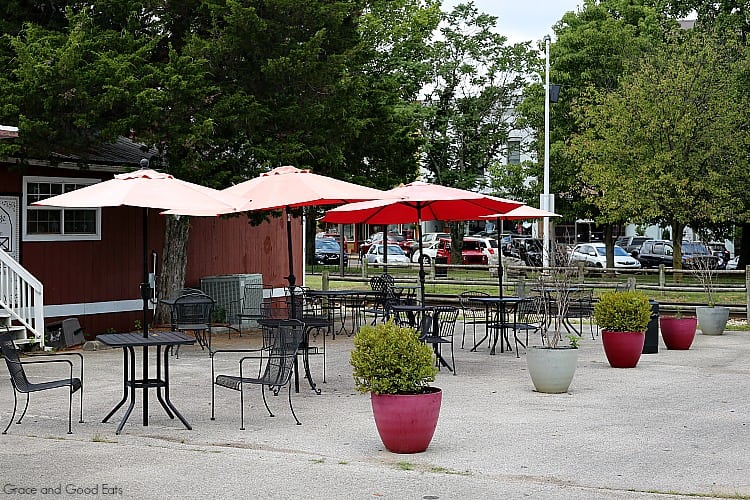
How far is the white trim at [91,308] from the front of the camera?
1720 cm

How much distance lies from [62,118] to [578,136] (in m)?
23.6

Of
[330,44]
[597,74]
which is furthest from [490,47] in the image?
[330,44]

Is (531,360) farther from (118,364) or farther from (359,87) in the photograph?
(359,87)

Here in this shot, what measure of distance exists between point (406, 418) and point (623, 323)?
6446 mm

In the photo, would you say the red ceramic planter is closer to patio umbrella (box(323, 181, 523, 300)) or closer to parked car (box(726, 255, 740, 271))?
patio umbrella (box(323, 181, 523, 300))

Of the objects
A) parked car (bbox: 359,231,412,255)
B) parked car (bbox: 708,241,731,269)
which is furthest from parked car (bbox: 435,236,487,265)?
parked car (bbox: 708,241,731,269)

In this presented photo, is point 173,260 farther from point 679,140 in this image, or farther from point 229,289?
point 679,140

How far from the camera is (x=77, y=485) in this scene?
723cm

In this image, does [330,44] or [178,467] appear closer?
[178,467]

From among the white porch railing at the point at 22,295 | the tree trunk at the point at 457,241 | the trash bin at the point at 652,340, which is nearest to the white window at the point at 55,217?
the white porch railing at the point at 22,295

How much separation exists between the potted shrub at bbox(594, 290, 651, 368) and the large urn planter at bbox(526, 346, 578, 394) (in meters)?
2.14

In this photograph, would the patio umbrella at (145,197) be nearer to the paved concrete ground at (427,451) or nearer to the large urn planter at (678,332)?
the paved concrete ground at (427,451)

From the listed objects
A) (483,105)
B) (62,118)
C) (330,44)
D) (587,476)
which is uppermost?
(483,105)

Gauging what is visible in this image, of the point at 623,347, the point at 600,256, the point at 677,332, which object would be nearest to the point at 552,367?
the point at 623,347
